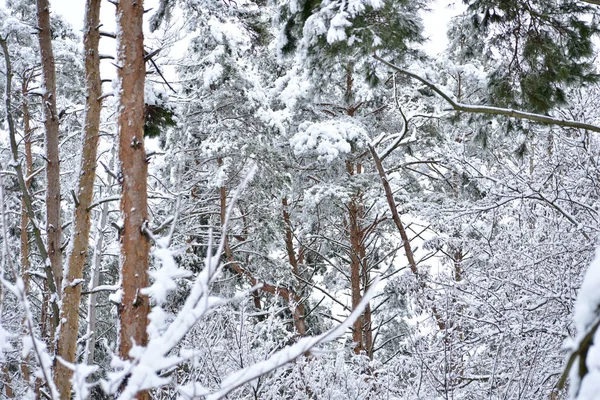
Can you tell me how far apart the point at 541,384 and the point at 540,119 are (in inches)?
123

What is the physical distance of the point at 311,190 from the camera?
1036 centimetres

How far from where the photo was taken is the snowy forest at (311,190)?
199cm

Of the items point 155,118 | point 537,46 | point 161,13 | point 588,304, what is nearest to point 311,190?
point 161,13

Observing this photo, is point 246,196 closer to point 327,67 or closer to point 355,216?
point 355,216

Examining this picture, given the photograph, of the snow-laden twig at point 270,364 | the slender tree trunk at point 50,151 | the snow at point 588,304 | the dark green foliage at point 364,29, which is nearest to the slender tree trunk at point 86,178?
the slender tree trunk at point 50,151

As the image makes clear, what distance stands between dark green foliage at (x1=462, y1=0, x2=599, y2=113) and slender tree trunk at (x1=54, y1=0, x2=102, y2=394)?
3.78 metres

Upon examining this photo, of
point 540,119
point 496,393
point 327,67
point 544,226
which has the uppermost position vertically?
point 327,67

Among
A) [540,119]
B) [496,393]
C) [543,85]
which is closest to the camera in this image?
[540,119]

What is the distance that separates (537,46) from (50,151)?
15.6 ft

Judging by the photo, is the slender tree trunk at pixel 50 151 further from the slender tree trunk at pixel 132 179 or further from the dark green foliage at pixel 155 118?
the slender tree trunk at pixel 132 179

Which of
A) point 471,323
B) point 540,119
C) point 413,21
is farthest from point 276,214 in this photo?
point 540,119

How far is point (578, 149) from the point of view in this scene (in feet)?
18.5

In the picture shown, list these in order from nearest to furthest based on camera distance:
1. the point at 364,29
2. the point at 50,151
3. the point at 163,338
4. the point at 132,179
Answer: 1. the point at 163,338
2. the point at 132,179
3. the point at 364,29
4. the point at 50,151

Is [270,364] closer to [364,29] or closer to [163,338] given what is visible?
[163,338]
